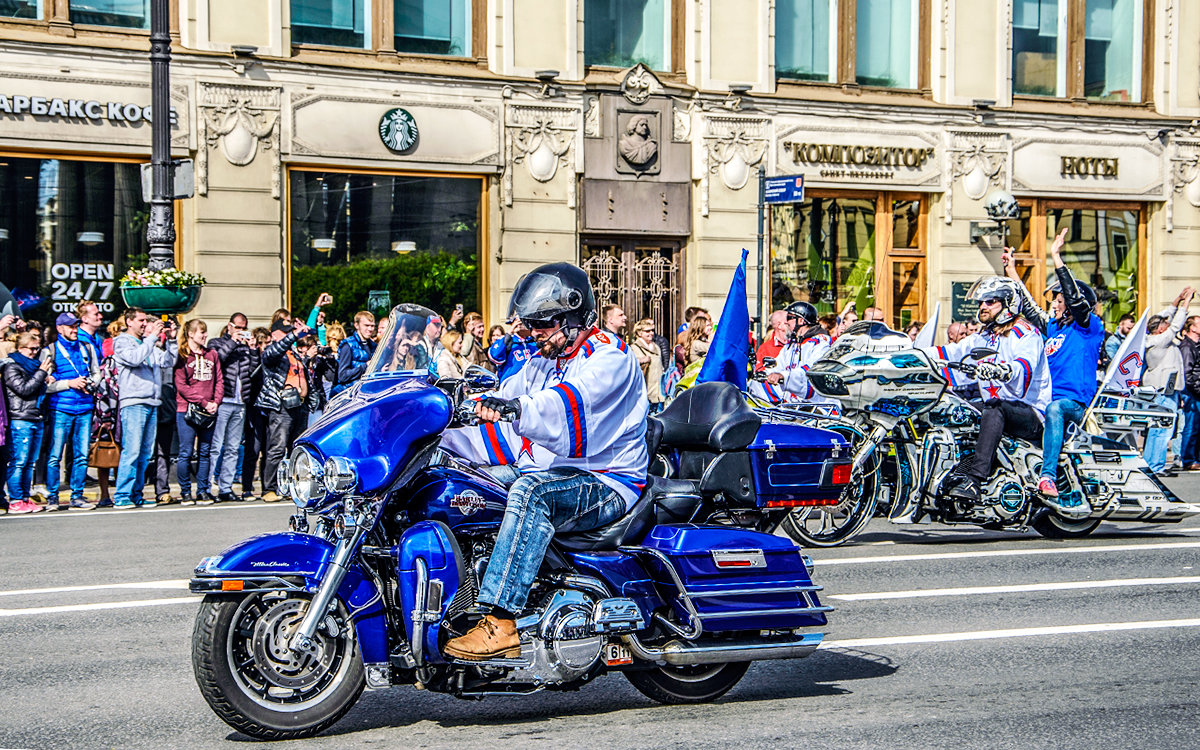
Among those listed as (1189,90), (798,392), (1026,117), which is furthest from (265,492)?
(1189,90)

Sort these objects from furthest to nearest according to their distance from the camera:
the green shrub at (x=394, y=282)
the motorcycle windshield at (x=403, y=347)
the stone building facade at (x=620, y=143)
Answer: the green shrub at (x=394, y=282) → the stone building facade at (x=620, y=143) → the motorcycle windshield at (x=403, y=347)

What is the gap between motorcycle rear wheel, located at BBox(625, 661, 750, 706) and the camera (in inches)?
252

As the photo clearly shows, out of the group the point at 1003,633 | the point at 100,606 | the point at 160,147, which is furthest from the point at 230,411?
the point at 1003,633

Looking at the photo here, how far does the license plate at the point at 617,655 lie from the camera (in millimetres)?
6031

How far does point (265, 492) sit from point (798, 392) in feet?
17.7

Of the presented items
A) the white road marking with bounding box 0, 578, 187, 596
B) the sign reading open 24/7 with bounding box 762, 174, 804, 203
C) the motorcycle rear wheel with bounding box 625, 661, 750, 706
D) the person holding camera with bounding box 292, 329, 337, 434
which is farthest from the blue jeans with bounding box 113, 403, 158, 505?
the sign reading open 24/7 with bounding box 762, 174, 804, 203

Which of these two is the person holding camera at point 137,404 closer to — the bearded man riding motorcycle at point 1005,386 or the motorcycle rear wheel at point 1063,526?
the bearded man riding motorcycle at point 1005,386

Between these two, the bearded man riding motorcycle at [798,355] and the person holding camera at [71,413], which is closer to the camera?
the bearded man riding motorcycle at [798,355]

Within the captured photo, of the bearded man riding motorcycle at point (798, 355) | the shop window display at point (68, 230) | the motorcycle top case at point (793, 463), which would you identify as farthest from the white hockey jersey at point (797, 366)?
the shop window display at point (68, 230)

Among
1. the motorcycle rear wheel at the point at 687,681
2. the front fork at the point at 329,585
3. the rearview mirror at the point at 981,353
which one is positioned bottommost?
the motorcycle rear wheel at the point at 687,681

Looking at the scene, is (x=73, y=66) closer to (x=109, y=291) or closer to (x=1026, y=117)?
(x=109, y=291)

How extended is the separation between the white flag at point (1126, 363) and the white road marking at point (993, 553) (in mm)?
1372

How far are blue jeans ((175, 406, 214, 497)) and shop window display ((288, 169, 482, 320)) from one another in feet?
19.3

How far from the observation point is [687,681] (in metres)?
6.42
